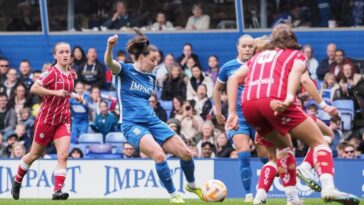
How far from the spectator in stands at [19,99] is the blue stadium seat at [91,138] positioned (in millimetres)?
1738

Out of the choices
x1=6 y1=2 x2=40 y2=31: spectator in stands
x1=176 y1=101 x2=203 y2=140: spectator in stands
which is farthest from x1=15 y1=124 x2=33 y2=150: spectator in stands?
x1=6 y1=2 x2=40 y2=31: spectator in stands

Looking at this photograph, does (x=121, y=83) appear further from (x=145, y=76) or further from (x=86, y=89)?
(x=86, y=89)

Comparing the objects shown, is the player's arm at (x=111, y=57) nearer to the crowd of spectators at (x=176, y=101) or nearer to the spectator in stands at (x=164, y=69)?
the crowd of spectators at (x=176, y=101)

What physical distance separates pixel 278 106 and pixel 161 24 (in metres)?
14.1

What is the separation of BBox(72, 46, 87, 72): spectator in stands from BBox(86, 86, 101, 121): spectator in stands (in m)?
1.13

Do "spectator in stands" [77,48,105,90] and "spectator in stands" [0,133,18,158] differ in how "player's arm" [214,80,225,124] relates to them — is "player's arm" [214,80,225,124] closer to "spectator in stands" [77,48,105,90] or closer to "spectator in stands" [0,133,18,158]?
"spectator in stands" [0,133,18,158]

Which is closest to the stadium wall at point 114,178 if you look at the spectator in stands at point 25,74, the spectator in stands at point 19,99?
the spectator in stands at point 19,99

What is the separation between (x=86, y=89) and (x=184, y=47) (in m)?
2.35

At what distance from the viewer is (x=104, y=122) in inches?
848

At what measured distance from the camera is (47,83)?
1483 centimetres

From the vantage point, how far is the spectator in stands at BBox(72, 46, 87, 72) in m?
23.0

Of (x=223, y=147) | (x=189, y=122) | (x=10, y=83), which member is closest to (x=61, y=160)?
(x=223, y=147)

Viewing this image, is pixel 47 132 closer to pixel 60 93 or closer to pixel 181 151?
pixel 60 93

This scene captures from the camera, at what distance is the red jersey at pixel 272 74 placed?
36.0 feet
